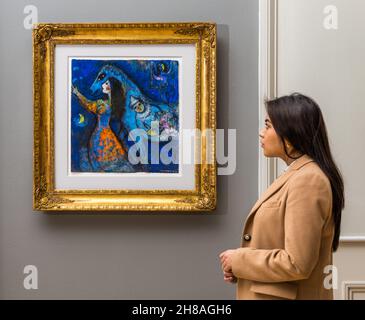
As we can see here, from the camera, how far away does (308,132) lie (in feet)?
4.99

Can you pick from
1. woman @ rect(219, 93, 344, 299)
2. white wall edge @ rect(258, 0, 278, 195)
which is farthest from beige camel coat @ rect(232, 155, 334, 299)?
white wall edge @ rect(258, 0, 278, 195)

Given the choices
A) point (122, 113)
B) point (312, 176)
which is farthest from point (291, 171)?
point (122, 113)

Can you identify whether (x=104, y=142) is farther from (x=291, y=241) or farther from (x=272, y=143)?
(x=291, y=241)

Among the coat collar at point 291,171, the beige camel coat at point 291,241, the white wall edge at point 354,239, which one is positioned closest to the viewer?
the beige camel coat at point 291,241

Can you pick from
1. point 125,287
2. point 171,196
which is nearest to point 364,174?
point 171,196

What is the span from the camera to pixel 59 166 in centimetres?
232

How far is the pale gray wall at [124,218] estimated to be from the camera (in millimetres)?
2311

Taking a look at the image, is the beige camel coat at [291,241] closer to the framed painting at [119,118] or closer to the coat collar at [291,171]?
the coat collar at [291,171]

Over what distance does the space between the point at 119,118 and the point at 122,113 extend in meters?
0.03

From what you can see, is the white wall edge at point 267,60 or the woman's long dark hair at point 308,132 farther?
the white wall edge at point 267,60

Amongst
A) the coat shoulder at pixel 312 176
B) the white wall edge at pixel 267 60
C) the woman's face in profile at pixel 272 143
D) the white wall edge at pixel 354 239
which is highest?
the white wall edge at pixel 267 60

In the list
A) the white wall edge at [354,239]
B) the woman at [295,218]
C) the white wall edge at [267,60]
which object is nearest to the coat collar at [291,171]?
the woman at [295,218]

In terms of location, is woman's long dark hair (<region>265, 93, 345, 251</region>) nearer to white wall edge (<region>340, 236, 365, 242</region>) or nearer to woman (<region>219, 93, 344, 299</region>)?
woman (<region>219, 93, 344, 299</region>)

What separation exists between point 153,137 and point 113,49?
435 millimetres
